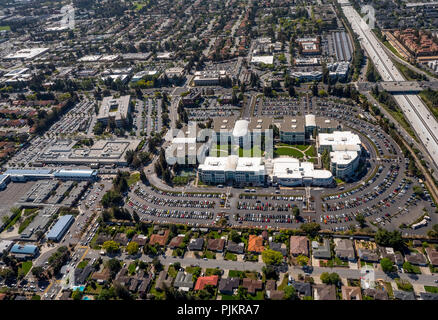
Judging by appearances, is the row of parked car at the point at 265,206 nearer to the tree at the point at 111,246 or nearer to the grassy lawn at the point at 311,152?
the grassy lawn at the point at 311,152

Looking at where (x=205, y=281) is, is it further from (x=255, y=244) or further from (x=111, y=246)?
(x=111, y=246)

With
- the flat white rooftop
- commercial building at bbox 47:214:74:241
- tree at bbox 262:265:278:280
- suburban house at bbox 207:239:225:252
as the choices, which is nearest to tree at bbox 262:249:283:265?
tree at bbox 262:265:278:280

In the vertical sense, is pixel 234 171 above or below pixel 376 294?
above

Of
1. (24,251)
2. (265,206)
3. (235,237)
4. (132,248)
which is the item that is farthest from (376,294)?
(24,251)

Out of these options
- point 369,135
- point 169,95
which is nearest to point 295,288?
point 369,135

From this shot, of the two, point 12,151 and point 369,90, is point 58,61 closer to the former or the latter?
point 12,151

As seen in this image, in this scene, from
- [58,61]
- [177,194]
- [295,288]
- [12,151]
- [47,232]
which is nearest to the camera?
[295,288]
